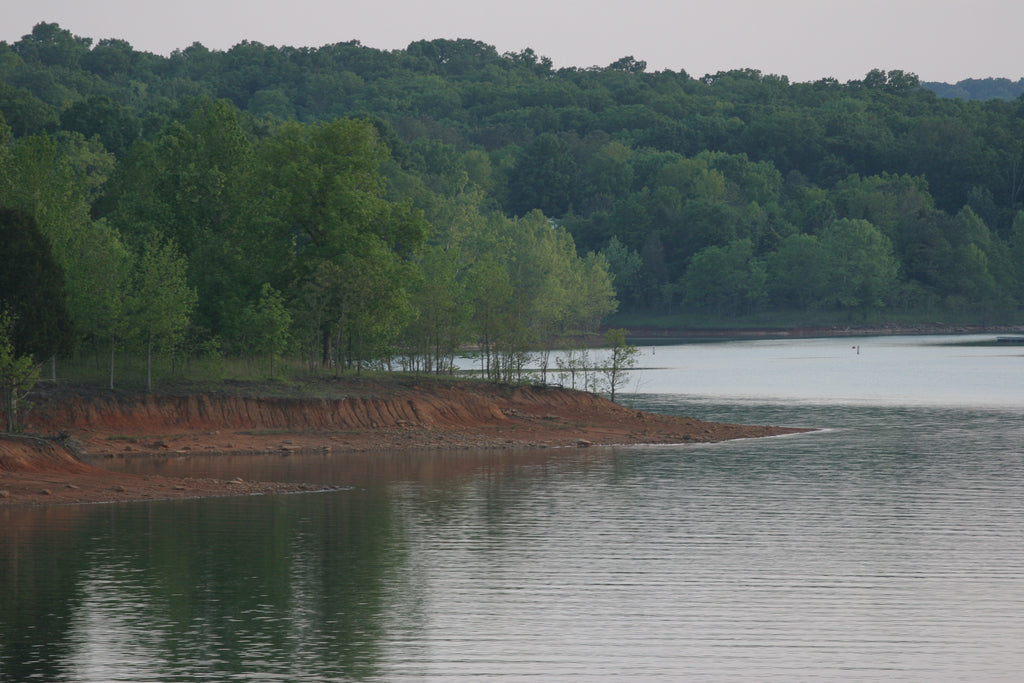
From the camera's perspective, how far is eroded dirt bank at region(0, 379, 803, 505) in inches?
1810

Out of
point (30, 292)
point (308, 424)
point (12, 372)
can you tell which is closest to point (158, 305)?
point (30, 292)

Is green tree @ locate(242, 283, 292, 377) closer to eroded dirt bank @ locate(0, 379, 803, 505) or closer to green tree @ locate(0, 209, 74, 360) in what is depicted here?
eroded dirt bank @ locate(0, 379, 803, 505)

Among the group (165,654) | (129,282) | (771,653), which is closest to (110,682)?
(165,654)

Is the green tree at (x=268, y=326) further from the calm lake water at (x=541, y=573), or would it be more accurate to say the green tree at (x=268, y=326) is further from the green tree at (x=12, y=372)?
the green tree at (x=12, y=372)

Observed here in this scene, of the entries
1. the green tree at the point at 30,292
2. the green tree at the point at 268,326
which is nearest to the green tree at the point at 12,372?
the green tree at the point at 30,292

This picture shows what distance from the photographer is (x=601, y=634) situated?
25.9m

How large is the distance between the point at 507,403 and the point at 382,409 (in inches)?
301

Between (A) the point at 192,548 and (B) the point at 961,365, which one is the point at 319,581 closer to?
(A) the point at 192,548

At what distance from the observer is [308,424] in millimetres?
60062

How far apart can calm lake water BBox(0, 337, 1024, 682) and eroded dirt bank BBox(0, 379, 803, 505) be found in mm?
2917

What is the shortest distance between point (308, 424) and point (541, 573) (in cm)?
2977

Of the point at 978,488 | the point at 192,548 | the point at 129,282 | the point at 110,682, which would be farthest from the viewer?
the point at 129,282

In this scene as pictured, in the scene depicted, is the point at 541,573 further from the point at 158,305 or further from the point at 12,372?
the point at 158,305

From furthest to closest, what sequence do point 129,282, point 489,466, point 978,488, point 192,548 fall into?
point 129,282 < point 489,466 < point 978,488 < point 192,548
